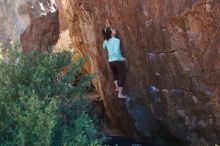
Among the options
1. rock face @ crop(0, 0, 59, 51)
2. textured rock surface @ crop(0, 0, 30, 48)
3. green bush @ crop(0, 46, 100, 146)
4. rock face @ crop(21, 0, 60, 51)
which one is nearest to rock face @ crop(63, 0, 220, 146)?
rock face @ crop(21, 0, 60, 51)

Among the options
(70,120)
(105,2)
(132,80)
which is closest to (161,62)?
(132,80)

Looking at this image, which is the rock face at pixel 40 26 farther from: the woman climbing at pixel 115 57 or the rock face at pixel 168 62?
the woman climbing at pixel 115 57

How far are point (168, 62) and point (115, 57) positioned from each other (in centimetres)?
107

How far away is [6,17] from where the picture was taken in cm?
1065

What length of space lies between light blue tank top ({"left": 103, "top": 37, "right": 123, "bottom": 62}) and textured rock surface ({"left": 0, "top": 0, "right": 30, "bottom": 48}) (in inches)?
81.8

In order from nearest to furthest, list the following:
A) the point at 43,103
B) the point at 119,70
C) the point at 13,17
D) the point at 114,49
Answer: the point at 43,103 → the point at 114,49 → the point at 119,70 → the point at 13,17

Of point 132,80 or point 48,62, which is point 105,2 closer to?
point 132,80

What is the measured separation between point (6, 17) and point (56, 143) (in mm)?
4739

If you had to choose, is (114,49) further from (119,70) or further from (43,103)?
(43,103)

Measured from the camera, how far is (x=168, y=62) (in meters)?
8.98

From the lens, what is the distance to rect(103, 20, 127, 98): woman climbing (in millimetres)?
9461

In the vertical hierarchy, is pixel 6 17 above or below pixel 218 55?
above

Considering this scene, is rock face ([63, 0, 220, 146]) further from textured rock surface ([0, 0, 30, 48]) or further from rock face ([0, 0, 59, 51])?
textured rock surface ([0, 0, 30, 48])

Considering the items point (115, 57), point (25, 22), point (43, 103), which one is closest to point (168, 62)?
point (115, 57)
